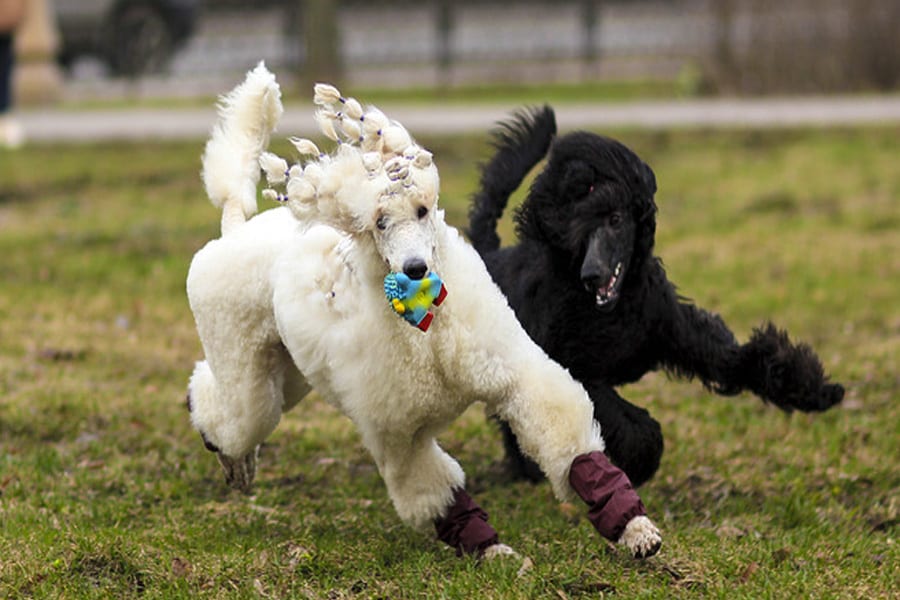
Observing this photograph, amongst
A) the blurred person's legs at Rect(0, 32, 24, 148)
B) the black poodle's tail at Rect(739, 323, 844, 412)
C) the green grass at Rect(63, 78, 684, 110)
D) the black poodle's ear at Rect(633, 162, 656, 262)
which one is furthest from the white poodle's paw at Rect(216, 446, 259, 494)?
the green grass at Rect(63, 78, 684, 110)

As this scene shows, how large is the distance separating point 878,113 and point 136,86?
10666 millimetres

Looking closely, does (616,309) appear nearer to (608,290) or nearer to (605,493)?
(608,290)

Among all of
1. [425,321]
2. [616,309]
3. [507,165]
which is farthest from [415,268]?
[507,165]

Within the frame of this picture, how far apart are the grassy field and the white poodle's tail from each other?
1057 millimetres

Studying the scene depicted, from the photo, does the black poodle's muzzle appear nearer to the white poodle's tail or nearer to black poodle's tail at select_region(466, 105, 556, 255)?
black poodle's tail at select_region(466, 105, 556, 255)

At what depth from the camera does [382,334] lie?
4.05 meters

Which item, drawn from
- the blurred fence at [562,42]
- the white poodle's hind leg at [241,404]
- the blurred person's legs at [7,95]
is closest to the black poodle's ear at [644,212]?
the white poodle's hind leg at [241,404]

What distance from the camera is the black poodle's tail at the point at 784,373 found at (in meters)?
4.96

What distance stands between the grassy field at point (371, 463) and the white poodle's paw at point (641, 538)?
0.13 m

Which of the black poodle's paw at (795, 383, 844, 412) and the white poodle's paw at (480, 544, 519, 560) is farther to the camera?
the black poodle's paw at (795, 383, 844, 412)

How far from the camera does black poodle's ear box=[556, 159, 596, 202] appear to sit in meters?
4.55

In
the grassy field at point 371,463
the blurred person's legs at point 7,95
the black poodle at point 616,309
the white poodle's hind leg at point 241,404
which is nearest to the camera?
the grassy field at point 371,463

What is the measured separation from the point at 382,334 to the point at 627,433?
0.99 m

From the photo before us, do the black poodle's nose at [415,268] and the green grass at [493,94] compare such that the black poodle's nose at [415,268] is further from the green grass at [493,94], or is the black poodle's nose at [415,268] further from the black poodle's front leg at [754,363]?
the green grass at [493,94]
